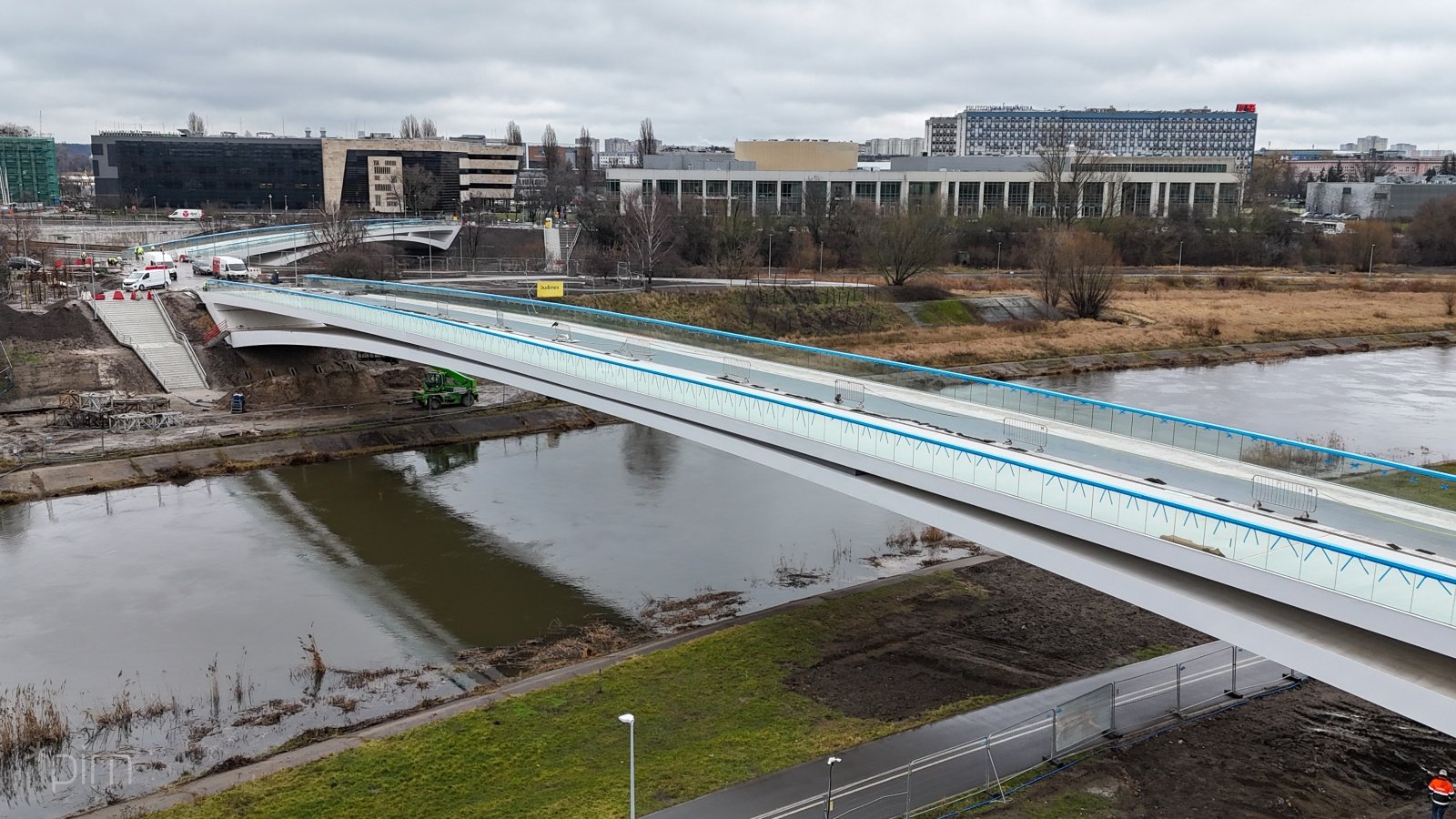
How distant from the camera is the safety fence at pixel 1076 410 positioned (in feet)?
42.1

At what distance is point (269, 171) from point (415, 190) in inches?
693

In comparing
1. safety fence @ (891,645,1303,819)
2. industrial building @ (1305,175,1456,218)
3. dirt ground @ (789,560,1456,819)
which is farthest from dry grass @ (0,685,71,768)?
industrial building @ (1305,175,1456,218)

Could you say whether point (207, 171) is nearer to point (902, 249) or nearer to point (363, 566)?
point (902, 249)

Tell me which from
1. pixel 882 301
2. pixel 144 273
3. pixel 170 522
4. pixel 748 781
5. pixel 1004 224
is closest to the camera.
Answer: pixel 748 781

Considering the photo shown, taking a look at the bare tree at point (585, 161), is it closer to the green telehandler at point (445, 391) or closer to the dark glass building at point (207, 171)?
the dark glass building at point (207, 171)

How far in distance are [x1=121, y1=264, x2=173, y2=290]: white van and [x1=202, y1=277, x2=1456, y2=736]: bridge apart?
2176cm

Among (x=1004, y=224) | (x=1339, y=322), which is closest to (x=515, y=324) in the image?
(x=1339, y=322)

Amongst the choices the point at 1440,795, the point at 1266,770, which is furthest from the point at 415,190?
the point at 1440,795

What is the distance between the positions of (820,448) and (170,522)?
50.9 feet

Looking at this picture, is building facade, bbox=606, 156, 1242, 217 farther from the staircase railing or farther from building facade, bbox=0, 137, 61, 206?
building facade, bbox=0, 137, 61, 206

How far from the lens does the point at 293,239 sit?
170 feet

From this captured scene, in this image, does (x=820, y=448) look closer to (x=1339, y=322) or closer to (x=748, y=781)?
(x=748, y=781)

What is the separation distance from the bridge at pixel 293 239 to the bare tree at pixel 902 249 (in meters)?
26.3

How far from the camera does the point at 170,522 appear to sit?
22953 mm
